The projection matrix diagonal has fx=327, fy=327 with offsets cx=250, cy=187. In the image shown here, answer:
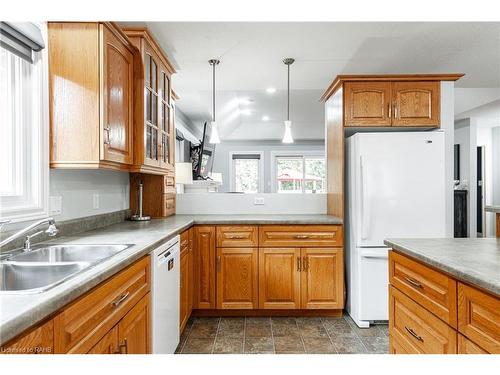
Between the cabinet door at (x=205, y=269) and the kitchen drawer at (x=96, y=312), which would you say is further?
the cabinet door at (x=205, y=269)

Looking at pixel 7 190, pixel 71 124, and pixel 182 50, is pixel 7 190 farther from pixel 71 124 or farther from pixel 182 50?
pixel 182 50

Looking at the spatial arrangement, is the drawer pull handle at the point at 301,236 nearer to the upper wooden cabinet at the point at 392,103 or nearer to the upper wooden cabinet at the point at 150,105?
the upper wooden cabinet at the point at 392,103

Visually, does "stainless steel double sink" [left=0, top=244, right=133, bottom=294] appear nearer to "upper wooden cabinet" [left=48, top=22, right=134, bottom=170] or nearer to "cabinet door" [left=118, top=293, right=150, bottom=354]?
"cabinet door" [left=118, top=293, right=150, bottom=354]

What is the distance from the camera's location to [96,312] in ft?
3.56

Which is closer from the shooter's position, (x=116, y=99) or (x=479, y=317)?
→ (x=479, y=317)

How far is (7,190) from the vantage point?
160 centimetres

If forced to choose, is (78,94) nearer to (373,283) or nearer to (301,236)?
(301,236)

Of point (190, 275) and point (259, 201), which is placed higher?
point (259, 201)

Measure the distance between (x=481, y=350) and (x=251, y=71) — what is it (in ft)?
9.26

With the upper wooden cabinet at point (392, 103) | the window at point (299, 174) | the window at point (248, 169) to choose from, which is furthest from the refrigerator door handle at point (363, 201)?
the window at point (248, 169)

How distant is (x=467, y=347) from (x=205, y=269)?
6.81 ft

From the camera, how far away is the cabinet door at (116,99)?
1.78 meters

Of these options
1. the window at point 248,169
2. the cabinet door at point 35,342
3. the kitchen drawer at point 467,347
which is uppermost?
the window at point 248,169

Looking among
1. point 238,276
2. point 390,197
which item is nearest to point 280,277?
point 238,276
